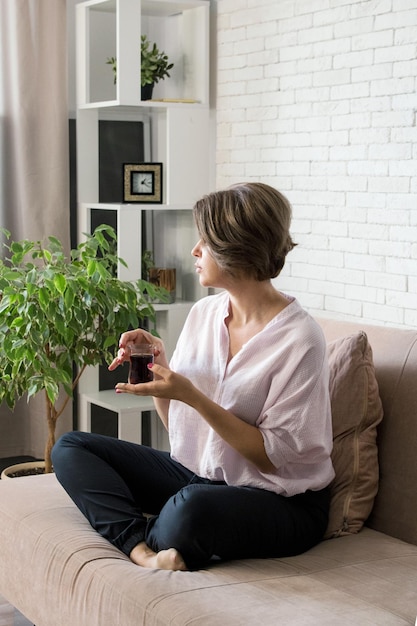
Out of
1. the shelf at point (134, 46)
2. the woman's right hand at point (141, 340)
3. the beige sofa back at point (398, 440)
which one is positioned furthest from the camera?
the shelf at point (134, 46)

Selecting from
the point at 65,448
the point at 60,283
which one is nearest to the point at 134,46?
the point at 60,283

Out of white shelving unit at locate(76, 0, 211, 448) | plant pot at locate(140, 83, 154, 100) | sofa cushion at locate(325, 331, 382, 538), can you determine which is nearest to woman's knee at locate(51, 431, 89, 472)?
sofa cushion at locate(325, 331, 382, 538)

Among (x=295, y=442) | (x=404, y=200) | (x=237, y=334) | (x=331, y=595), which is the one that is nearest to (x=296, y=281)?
(x=404, y=200)

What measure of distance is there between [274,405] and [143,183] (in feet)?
7.21

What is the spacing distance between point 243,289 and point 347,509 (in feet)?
1.95

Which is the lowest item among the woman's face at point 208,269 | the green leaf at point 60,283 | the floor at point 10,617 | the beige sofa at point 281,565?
the floor at point 10,617

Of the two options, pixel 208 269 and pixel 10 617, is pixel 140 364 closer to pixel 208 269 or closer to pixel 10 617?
pixel 208 269

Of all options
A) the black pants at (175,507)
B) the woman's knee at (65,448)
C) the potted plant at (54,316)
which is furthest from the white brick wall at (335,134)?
the woman's knee at (65,448)

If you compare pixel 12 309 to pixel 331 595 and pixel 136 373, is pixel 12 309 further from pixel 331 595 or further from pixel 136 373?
pixel 331 595

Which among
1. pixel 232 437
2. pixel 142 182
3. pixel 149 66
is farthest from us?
pixel 142 182

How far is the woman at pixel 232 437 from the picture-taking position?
219 cm

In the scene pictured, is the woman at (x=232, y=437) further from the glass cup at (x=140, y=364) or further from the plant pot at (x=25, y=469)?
the plant pot at (x=25, y=469)

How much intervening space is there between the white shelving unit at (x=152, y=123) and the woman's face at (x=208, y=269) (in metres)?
1.72

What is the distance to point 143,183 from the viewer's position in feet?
14.1
